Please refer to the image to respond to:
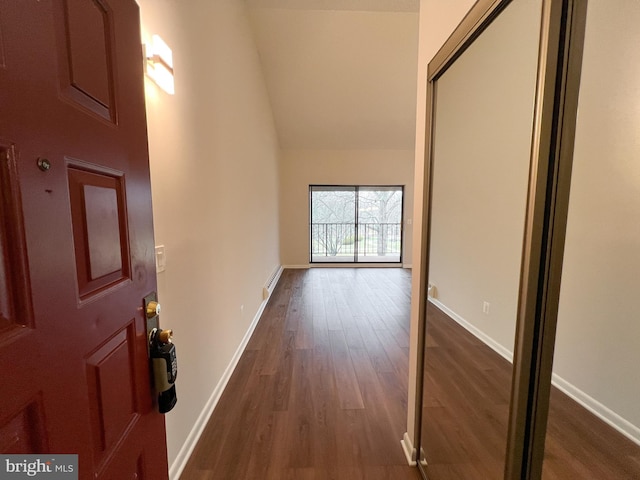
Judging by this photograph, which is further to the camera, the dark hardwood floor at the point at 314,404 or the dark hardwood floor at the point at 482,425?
the dark hardwood floor at the point at 314,404

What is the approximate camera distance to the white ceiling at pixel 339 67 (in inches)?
125

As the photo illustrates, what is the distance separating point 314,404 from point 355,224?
5.14m

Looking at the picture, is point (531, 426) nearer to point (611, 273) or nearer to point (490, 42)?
point (611, 273)

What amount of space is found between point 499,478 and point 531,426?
1.17ft

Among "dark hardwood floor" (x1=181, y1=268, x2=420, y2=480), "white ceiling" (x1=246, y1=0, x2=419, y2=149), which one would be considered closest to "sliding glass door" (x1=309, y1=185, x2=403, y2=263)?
"white ceiling" (x1=246, y1=0, x2=419, y2=149)

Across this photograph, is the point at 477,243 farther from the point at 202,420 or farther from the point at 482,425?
the point at 202,420

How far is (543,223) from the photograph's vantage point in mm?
729

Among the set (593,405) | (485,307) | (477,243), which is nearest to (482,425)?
(593,405)

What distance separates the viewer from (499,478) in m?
0.97

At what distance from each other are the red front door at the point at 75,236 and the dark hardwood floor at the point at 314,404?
90cm

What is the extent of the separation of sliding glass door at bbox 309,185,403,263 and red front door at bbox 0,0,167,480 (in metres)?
5.86

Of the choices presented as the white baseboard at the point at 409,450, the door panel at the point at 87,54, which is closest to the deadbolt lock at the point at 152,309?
the door panel at the point at 87,54

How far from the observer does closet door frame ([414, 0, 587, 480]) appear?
678 millimetres

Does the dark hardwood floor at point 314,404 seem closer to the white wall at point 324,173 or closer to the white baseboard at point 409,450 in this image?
the white baseboard at point 409,450
